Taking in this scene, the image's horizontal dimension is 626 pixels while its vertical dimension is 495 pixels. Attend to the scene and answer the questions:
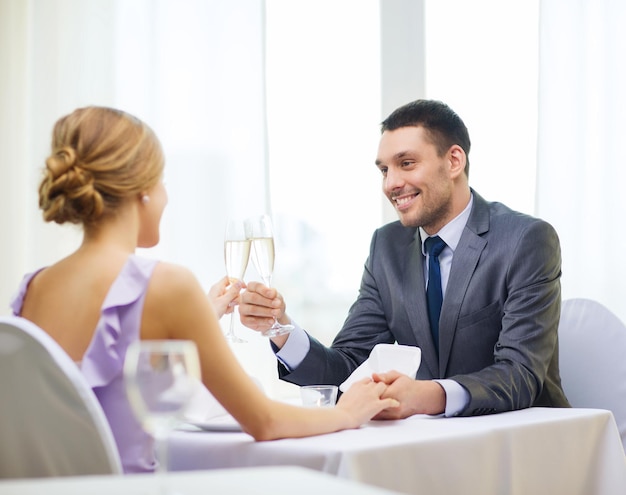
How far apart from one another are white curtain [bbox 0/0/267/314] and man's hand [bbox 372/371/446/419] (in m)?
1.93

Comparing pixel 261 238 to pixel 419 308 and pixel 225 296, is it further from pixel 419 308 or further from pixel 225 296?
pixel 419 308

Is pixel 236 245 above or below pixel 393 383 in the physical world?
above

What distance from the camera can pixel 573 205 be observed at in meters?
3.88

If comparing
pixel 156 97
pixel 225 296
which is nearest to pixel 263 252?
pixel 225 296

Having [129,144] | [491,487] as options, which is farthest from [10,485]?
[491,487]

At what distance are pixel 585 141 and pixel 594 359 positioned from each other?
5.04ft

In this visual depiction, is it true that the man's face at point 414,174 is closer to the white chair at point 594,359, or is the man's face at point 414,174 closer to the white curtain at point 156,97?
the white chair at point 594,359

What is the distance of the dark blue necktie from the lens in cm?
263

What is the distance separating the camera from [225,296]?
85.9 inches

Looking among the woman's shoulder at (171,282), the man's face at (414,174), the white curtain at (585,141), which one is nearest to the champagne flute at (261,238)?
the woman's shoulder at (171,282)

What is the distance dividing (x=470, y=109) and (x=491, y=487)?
8.88ft

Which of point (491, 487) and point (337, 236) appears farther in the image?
point (337, 236)

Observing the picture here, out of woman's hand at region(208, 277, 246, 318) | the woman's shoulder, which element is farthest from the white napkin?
the woman's shoulder

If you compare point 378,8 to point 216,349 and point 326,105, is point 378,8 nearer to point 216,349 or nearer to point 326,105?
point 326,105
